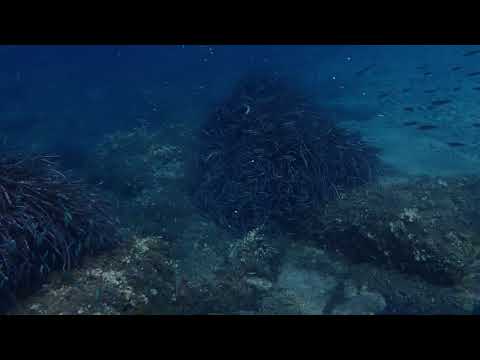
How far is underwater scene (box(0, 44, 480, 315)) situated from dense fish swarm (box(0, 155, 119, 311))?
0.02 meters

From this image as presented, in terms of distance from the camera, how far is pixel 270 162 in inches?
363

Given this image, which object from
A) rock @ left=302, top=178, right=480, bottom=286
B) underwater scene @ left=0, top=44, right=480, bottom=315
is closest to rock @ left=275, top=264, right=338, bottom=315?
underwater scene @ left=0, top=44, right=480, bottom=315

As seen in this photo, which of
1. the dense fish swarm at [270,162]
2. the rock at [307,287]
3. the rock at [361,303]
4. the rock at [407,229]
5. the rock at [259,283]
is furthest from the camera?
the dense fish swarm at [270,162]

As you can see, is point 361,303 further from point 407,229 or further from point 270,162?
point 270,162

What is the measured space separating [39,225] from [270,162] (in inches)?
210

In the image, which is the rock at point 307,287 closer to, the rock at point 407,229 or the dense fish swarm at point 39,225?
the rock at point 407,229

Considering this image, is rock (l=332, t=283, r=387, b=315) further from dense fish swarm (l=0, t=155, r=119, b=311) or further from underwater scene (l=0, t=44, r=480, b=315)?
dense fish swarm (l=0, t=155, r=119, b=311)

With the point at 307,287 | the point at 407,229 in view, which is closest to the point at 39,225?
the point at 307,287

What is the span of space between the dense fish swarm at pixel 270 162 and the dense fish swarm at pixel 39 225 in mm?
3156

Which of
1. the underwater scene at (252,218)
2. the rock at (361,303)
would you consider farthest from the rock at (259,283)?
the rock at (361,303)

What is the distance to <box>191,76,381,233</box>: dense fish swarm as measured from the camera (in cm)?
877

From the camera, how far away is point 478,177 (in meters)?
9.74

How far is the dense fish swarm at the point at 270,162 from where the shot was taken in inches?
345
